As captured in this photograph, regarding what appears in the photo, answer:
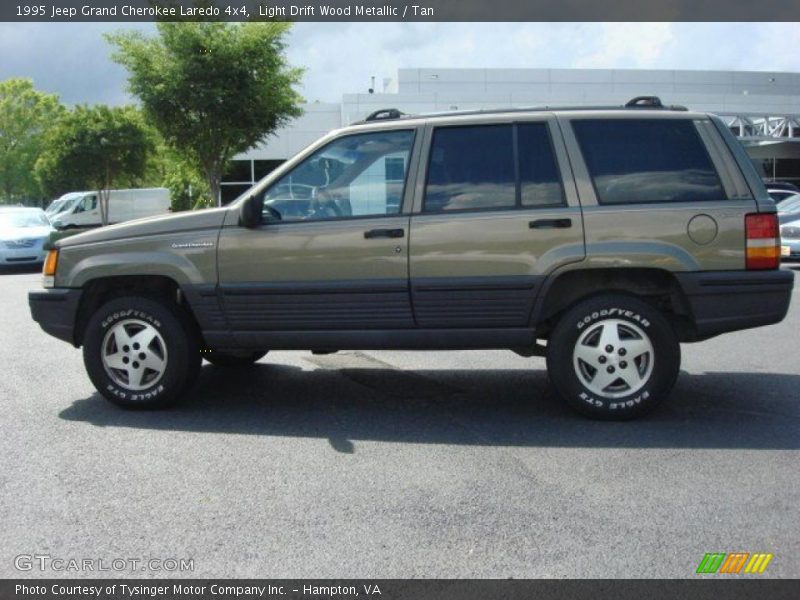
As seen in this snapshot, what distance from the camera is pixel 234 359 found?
7.43m

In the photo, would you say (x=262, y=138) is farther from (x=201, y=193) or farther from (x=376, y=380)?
(x=376, y=380)

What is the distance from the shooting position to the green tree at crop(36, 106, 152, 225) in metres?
39.9

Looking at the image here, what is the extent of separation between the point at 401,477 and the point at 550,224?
1.93m

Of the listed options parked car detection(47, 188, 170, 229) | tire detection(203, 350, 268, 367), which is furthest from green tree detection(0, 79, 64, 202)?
tire detection(203, 350, 268, 367)

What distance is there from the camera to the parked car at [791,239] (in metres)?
16.8

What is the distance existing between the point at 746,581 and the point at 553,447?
6.03ft

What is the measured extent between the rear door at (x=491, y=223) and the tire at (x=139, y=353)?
170 cm

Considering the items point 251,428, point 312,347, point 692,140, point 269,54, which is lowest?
point 251,428

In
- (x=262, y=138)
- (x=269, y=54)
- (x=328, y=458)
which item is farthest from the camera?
(x=262, y=138)

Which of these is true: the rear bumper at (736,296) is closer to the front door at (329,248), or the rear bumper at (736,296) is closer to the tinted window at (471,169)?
the tinted window at (471,169)

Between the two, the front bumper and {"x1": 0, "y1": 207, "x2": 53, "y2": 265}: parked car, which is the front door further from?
the front bumper

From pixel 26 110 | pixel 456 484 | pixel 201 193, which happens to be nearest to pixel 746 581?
pixel 456 484

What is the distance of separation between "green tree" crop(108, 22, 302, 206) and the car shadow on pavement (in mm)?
19906

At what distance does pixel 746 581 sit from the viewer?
3.46 m
